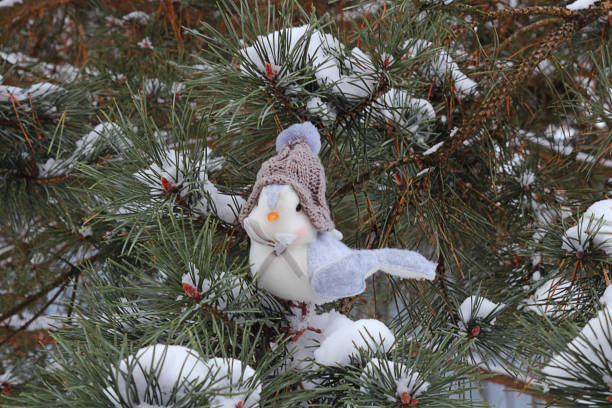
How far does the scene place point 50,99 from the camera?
0.75 metres

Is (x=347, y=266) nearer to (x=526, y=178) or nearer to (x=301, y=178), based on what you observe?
(x=301, y=178)

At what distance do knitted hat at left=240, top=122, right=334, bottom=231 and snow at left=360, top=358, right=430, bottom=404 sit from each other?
0.36ft

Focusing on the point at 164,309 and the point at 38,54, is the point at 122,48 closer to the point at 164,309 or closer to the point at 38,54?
the point at 38,54

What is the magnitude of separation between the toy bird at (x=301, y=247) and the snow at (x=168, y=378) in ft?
0.29

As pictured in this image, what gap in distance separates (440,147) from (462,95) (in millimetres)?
161

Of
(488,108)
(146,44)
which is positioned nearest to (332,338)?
(488,108)

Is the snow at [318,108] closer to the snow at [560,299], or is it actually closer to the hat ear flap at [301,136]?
the hat ear flap at [301,136]

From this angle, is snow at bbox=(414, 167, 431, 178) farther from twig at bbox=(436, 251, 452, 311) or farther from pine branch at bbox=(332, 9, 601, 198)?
twig at bbox=(436, 251, 452, 311)

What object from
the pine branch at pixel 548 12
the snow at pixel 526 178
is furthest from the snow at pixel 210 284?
the snow at pixel 526 178

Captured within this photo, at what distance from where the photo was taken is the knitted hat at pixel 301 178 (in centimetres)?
38

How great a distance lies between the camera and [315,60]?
48 centimetres

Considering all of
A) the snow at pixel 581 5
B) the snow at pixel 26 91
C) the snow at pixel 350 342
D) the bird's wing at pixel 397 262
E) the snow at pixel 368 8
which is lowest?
the snow at pixel 350 342

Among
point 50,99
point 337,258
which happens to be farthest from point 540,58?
point 50,99

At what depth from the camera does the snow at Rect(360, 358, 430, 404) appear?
339mm
